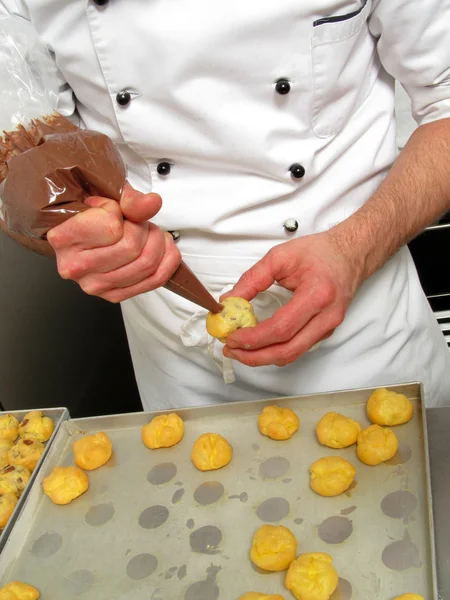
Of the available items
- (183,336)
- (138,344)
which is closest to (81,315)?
(138,344)

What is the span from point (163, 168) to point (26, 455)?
63cm

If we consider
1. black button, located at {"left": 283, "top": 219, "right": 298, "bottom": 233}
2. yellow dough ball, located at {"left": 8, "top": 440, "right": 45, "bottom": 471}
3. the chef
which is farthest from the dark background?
black button, located at {"left": 283, "top": 219, "right": 298, "bottom": 233}

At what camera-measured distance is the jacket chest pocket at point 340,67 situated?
48.2 inches

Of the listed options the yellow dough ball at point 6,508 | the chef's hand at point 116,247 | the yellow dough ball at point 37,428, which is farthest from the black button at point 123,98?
the yellow dough ball at point 6,508

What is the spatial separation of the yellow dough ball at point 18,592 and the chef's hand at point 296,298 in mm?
492

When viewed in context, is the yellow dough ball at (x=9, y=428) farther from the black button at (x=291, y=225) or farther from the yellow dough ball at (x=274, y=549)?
the black button at (x=291, y=225)

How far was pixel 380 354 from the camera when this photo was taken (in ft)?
4.80

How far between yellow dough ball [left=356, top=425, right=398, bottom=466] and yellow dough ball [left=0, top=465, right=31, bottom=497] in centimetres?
60

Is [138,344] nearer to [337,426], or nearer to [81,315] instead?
[337,426]

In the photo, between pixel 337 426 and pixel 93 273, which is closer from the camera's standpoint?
pixel 93 273

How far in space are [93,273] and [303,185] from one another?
1.86 feet

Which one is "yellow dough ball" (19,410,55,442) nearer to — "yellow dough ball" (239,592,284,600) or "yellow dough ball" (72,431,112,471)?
"yellow dough ball" (72,431,112,471)

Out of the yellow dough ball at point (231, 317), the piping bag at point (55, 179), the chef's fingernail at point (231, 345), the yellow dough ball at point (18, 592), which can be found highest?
the piping bag at point (55, 179)

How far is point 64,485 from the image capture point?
112 centimetres
